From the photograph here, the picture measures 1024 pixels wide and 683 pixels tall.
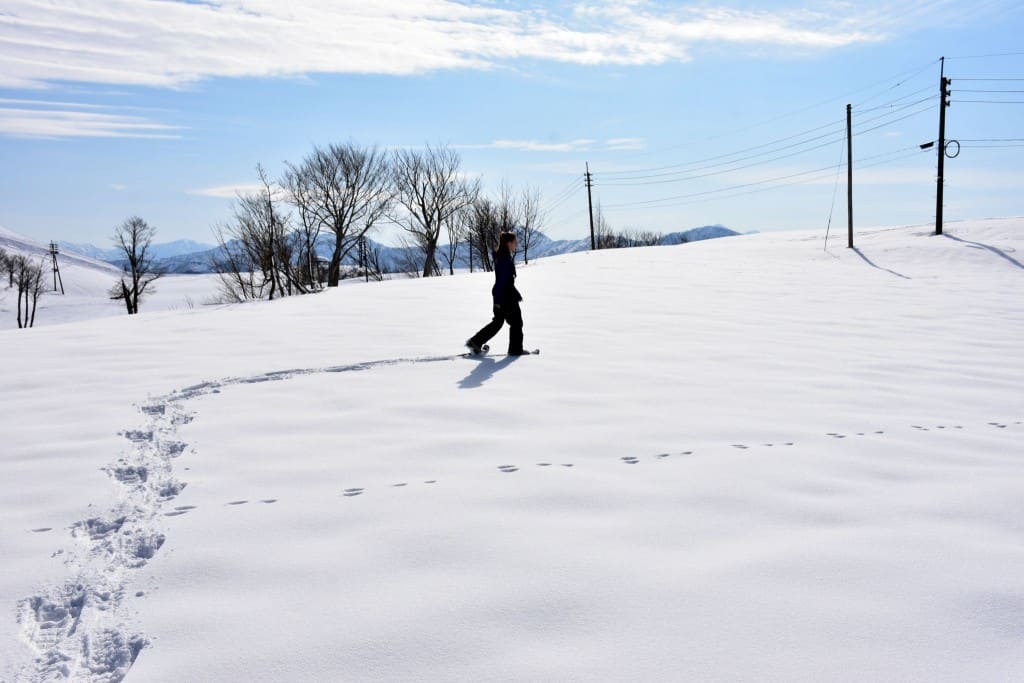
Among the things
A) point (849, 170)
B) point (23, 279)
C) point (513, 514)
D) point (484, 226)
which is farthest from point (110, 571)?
point (23, 279)

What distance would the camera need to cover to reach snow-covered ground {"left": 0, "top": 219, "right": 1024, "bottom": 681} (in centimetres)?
205

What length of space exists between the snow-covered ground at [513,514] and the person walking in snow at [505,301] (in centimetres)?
43

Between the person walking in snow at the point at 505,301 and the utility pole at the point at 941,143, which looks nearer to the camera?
the person walking in snow at the point at 505,301

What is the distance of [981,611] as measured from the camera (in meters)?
2.22

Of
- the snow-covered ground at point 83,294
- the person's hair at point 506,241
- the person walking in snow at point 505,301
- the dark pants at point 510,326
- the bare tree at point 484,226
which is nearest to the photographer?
the person's hair at point 506,241

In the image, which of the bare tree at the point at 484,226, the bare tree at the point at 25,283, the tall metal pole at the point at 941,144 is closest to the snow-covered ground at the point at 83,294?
the bare tree at the point at 25,283

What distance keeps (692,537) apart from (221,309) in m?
11.1

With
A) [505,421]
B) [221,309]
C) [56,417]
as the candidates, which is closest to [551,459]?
[505,421]

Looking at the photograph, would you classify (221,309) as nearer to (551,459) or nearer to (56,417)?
(56,417)

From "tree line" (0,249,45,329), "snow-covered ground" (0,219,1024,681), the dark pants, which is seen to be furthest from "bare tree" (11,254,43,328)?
the dark pants

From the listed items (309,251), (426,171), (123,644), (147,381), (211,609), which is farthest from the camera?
(426,171)

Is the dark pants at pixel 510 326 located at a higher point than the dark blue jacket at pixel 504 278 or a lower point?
lower

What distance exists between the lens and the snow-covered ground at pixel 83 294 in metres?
68.5

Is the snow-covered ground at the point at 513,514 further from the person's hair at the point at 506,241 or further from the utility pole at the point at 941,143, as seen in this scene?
the utility pole at the point at 941,143
